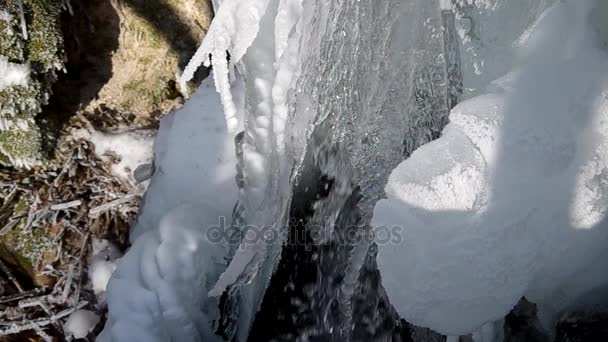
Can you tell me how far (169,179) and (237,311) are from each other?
589mm

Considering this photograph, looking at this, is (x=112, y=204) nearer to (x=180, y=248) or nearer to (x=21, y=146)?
(x=21, y=146)

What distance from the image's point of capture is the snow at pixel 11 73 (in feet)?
7.20

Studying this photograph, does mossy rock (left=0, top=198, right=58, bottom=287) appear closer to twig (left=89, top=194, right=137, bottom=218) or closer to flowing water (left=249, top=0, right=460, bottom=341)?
twig (left=89, top=194, right=137, bottom=218)

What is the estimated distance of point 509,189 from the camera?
990 mm

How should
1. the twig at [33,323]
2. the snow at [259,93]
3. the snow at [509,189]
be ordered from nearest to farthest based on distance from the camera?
1. the snow at [509,189]
2. the snow at [259,93]
3. the twig at [33,323]

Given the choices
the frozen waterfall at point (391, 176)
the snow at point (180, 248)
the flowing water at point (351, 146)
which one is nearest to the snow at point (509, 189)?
the frozen waterfall at point (391, 176)

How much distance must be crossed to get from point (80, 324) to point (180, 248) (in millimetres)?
933

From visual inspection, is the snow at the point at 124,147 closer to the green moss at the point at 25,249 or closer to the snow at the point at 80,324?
the green moss at the point at 25,249

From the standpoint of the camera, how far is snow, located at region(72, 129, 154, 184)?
8.59ft

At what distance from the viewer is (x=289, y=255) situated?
5.40 ft

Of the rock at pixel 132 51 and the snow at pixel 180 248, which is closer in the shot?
the snow at pixel 180 248

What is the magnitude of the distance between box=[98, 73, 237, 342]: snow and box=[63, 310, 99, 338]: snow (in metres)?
0.60

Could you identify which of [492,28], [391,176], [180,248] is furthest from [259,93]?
[180,248]

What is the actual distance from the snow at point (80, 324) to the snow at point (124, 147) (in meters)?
0.64
